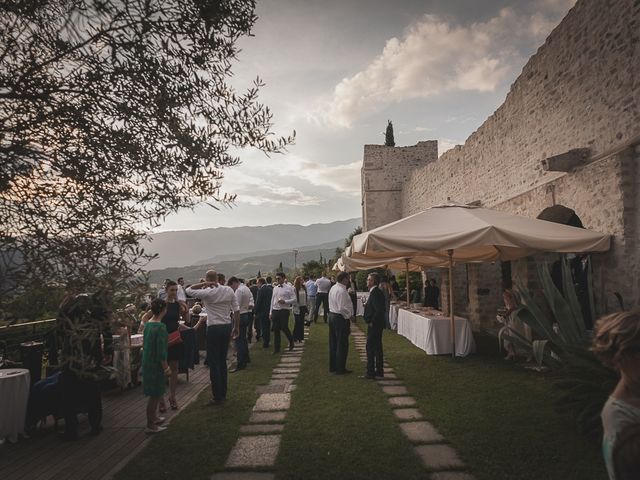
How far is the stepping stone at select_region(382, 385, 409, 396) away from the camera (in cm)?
560

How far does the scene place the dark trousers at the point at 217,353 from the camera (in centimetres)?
543

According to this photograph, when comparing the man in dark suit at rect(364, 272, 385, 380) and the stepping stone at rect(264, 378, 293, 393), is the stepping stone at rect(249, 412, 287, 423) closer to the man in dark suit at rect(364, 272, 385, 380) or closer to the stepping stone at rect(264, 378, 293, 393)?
the stepping stone at rect(264, 378, 293, 393)

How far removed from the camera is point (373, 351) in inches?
257

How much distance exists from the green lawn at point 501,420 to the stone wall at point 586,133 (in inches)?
104

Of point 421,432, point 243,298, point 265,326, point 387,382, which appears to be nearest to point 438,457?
point 421,432

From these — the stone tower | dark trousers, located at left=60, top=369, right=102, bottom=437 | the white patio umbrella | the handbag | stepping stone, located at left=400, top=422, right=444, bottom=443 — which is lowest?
stepping stone, located at left=400, top=422, right=444, bottom=443

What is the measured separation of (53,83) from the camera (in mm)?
2846

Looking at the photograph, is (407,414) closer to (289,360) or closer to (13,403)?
(289,360)

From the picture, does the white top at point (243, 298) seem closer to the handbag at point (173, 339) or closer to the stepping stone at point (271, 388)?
the stepping stone at point (271, 388)

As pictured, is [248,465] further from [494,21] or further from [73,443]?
[494,21]

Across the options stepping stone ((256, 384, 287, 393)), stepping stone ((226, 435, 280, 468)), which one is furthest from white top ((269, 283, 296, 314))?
stepping stone ((226, 435, 280, 468))

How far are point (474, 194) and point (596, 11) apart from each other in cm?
768

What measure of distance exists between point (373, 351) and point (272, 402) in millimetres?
1948

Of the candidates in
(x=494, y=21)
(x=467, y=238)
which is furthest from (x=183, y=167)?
(x=494, y=21)
